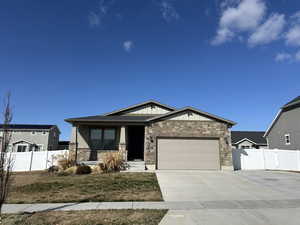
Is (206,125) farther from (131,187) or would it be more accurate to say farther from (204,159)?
(131,187)

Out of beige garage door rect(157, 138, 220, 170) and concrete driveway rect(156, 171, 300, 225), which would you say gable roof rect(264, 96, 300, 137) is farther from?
concrete driveway rect(156, 171, 300, 225)

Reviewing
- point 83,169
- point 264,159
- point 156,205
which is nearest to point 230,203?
point 156,205

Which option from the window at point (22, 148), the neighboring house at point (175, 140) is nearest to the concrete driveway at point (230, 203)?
the neighboring house at point (175, 140)

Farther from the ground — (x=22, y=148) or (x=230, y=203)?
(x=22, y=148)

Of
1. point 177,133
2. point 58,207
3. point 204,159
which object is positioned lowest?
point 58,207

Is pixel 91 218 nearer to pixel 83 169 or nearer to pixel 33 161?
pixel 83 169

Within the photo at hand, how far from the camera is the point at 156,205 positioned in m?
6.51

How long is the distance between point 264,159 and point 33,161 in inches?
744

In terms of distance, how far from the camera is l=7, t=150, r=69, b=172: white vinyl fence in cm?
1587

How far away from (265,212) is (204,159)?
9222 mm

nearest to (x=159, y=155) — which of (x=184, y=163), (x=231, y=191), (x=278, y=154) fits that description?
(x=184, y=163)

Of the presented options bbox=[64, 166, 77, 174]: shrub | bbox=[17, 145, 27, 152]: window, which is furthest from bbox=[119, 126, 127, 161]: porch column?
bbox=[17, 145, 27, 152]: window

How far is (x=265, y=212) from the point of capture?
586 centimetres

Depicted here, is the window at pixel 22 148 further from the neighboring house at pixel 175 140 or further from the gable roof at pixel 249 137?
the gable roof at pixel 249 137
